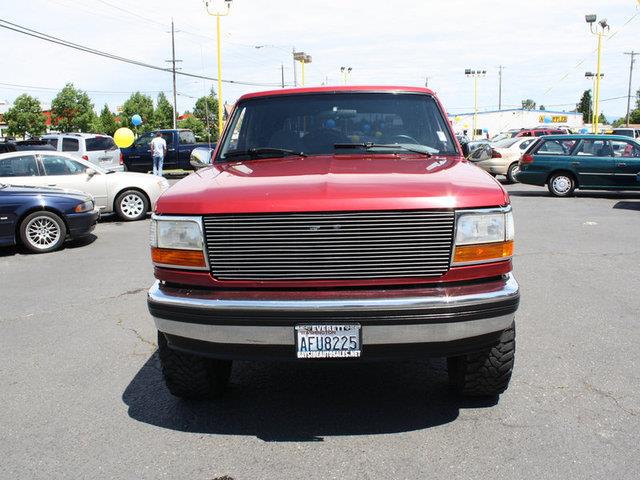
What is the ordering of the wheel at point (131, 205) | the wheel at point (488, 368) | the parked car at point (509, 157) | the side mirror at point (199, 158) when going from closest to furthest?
→ the wheel at point (488, 368) < the side mirror at point (199, 158) < the wheel at point (131, 205) < the parked car at point (509, 157)

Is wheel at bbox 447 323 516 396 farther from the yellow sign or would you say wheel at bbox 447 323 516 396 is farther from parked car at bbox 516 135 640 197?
the yellow sign

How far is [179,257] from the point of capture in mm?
3338

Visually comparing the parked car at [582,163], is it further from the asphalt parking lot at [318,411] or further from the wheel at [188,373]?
the wheel at [188,373]

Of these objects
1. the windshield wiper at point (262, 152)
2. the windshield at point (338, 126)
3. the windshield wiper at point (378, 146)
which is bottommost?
the windshield wiper at point (262, 152)

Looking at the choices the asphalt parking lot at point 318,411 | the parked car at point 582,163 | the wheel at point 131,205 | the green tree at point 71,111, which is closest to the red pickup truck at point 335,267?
the asphalt parking lot at point 318,411

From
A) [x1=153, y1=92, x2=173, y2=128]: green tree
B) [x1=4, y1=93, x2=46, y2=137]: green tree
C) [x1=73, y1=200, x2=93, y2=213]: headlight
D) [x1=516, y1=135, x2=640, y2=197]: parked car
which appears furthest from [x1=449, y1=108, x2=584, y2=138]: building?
[x1=73, y1=200, x2=93, y2=213]: headlight

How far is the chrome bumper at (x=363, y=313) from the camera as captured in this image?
305cm

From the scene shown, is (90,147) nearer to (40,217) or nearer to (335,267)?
(40,217)

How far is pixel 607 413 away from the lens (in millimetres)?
3617

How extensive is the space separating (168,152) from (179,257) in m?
20.2

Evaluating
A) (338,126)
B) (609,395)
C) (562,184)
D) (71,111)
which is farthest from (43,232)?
(71,111)

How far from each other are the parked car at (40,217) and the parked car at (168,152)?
12.9 meters

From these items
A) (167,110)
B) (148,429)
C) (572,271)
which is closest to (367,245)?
(148,429)

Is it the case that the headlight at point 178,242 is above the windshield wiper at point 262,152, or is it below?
below
